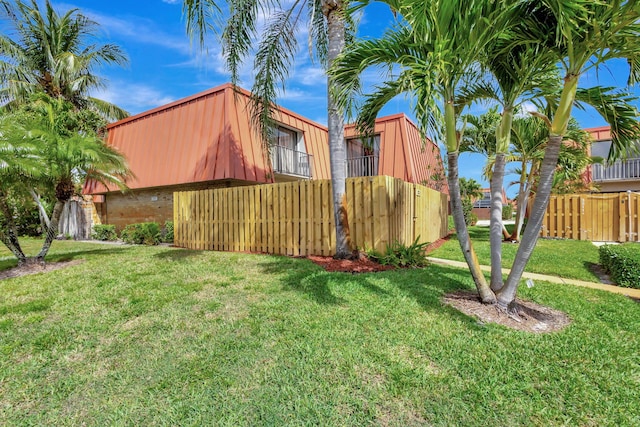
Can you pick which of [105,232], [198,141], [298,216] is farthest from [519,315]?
[105,232]

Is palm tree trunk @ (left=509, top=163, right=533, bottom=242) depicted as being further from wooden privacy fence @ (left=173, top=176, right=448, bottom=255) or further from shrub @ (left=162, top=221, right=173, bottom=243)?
shrub @ (left=162, top=221, right=173, bottom=243)

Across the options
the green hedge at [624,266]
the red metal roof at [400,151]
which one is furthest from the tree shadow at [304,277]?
the red metal roof at [400,151]

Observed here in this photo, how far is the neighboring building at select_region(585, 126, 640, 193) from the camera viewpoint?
18.3m

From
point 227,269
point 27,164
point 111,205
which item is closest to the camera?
point 27,164

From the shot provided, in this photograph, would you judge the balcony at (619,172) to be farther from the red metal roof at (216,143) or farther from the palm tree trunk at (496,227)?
the palm tree trunk at (496,227)

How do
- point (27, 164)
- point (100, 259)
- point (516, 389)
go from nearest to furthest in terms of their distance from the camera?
point (516, 389), point (27, 164), point (100, 259)

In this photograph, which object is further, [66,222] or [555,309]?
[66,222]

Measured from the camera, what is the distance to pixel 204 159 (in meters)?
11.4

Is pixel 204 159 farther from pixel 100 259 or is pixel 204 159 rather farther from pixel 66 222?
pixel 66 222

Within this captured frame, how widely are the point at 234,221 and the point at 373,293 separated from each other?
590 cm

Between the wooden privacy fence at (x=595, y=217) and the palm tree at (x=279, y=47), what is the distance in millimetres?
9714

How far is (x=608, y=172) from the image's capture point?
1903cm

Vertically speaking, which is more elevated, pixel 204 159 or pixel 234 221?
pixel 204 159

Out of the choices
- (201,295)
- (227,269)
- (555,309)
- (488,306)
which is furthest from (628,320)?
(227,269)
